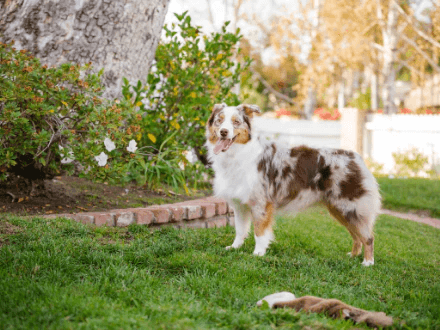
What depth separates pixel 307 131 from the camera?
17.3 metres

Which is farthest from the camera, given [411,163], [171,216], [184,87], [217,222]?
[411,163]

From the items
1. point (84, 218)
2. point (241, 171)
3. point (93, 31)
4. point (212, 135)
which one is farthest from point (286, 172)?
point (93, 31)

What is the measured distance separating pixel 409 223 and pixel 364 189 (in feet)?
10.5

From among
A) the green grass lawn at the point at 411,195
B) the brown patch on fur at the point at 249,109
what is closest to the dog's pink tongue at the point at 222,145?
the brown patch on fur at the point at 249,109

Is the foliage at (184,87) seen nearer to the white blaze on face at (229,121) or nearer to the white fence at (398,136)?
the white blaze on face at (229,121)

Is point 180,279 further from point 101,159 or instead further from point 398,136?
point 398,136

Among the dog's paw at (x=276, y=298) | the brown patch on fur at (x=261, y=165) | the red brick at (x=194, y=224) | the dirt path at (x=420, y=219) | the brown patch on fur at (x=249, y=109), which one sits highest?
the brown patch on fur at (x=249, y=109)

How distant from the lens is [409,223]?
7324 mm

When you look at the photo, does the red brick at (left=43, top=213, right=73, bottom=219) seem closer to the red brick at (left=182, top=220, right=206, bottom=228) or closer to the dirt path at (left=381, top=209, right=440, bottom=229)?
the red brick at (left=182, top=220, right=206, bottom=228)

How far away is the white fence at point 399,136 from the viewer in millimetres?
13148

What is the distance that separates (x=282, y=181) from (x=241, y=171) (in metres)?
0.42

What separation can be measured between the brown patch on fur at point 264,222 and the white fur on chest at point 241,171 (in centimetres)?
22

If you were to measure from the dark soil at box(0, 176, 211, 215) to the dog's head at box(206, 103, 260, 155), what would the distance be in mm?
1456

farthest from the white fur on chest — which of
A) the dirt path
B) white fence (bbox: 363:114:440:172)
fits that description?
white fence (bbox: 363:114:440:172)
